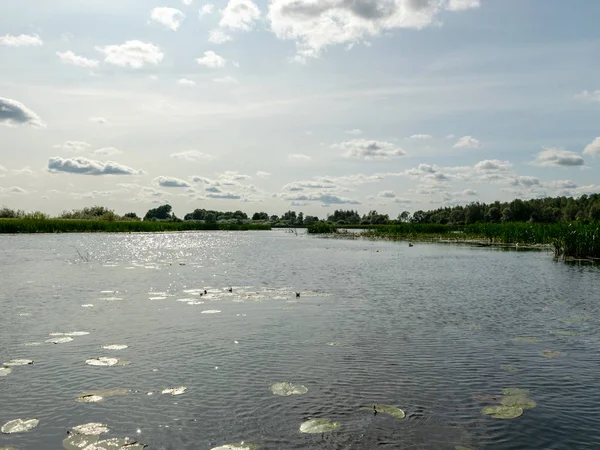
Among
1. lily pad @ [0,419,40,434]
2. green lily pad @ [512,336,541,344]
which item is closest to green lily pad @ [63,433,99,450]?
lily pad @ [0,419,40,434]

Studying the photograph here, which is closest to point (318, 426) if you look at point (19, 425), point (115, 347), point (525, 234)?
point (19, 425)

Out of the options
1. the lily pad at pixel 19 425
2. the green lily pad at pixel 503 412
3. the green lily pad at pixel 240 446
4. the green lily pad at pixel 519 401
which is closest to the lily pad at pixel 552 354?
the green lily pad at pixel 519 401

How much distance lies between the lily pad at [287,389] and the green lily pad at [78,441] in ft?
9.86

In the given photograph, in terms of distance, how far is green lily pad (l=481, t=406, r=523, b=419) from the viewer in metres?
7.32

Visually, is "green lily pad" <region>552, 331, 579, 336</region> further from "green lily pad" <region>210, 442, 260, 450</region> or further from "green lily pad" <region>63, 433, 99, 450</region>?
"green lily pad" <region>63, 433, 99, 450</region>

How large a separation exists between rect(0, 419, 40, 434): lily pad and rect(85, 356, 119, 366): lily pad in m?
2.79

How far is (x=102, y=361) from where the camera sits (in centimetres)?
988

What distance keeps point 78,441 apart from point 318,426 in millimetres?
3258

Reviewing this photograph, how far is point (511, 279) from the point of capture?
81.0 ft

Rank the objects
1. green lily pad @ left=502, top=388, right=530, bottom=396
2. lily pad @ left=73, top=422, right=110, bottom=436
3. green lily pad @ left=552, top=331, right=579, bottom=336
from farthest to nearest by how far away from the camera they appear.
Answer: green lily pad @ left=552, top=331, right=579, bottom=336 → green lily pad @ left=502, top=388, right=530, bottom=396 → lily pad @ left=73, top=422, right=110, bottom=436

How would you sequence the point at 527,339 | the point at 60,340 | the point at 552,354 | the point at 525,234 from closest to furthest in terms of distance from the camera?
1. the point at 552,354
2. the point at 60,340
3. the point at 527,339
4. the point at 525,234

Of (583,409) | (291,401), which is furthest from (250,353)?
(583,409)

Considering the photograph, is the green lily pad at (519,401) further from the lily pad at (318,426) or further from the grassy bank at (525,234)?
the grassy bank at (525,234)

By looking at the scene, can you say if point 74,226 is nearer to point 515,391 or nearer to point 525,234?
point 525,234
